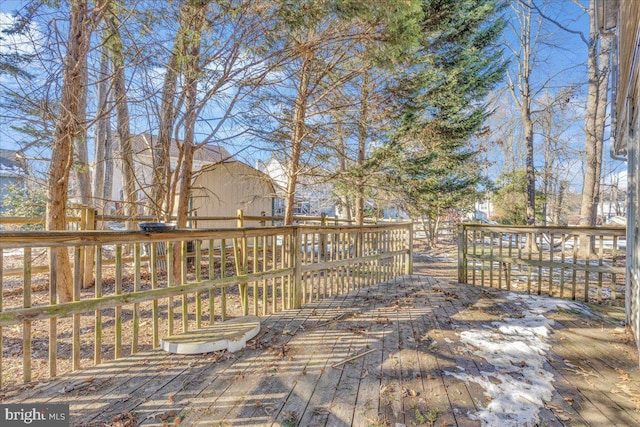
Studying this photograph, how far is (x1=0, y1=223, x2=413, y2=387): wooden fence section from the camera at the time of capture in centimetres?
222

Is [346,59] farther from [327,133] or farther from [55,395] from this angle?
[55,395]

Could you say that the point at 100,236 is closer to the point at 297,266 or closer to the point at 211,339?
the point at 211,339

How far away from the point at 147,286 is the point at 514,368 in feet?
18.9

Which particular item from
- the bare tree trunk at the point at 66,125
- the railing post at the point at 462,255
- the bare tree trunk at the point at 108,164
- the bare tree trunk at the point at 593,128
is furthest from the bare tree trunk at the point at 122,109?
the bare tree trunk at the point at 593,128

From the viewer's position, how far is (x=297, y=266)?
13.1 ft

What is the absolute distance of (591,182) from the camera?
952cm

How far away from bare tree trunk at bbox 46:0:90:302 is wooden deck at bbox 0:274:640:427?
2311mm

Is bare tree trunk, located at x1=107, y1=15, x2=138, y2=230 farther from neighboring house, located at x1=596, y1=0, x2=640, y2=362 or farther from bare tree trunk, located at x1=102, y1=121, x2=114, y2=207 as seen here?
neighboring house, located at x1=596, y1=0, x2=640, y2=362

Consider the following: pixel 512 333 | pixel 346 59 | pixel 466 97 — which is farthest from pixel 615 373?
pixel 466 97

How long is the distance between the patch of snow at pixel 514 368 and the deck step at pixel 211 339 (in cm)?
176

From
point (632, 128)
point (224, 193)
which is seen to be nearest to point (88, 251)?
point (224, 193)

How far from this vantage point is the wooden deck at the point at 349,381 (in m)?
1.83

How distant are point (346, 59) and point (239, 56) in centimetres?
217

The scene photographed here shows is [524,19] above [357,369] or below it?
above
